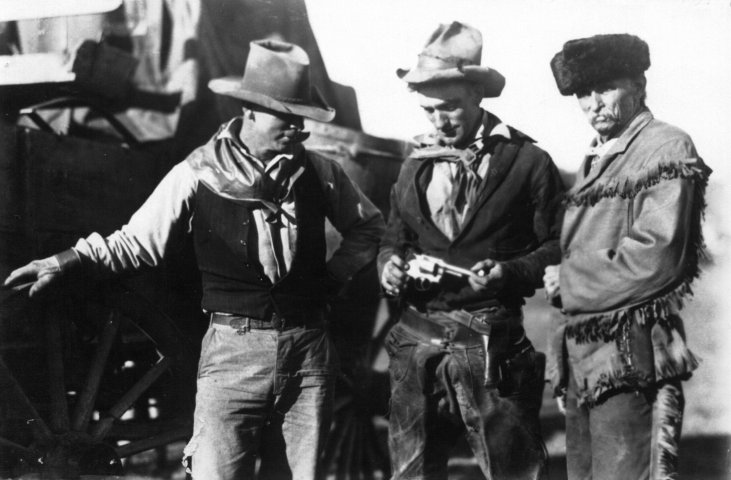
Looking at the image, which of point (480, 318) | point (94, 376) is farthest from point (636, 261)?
point (94, 376)

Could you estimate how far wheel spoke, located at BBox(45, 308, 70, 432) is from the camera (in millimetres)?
4250

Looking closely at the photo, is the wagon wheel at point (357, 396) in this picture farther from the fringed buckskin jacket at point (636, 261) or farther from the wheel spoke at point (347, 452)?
the fringed buckskin jacket at point (636, 261)

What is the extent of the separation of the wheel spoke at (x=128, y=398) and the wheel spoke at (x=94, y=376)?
0.23 feet

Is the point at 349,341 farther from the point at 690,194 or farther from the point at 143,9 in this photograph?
the point at 690,194

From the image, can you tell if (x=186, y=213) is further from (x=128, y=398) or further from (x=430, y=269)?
(x=128, y=398)

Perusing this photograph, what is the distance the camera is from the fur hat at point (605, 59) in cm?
329

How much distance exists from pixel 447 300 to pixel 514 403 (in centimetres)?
45

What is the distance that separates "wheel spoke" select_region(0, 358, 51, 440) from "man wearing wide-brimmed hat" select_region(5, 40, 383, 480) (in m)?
0.55

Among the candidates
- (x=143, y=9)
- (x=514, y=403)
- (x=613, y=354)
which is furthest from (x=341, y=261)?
(x=143, y=9)

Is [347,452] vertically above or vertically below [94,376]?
below

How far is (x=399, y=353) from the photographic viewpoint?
3639 mm

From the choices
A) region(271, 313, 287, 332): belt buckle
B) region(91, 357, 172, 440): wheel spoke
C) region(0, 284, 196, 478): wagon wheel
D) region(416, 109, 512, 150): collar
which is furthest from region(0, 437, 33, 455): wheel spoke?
region(416, 109, 512, 150): collar

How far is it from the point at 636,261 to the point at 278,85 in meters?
1.53

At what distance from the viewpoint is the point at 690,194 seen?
309 cm
